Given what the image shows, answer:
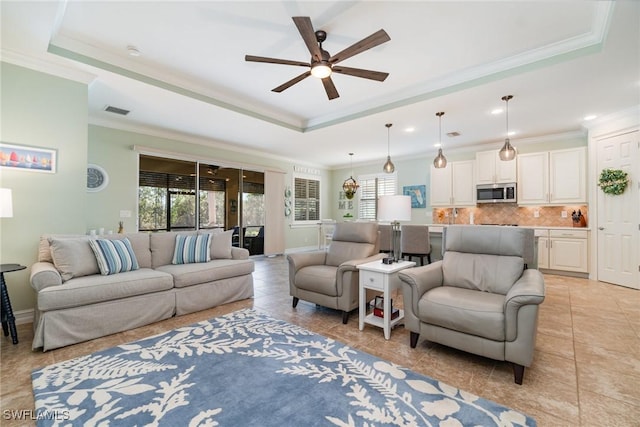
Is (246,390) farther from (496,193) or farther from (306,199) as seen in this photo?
(306,199)

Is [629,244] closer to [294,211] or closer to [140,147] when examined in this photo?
[294,211]

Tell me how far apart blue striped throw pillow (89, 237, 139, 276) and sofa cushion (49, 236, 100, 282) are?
0.06 metres

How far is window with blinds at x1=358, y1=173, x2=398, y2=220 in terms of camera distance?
8016 mm

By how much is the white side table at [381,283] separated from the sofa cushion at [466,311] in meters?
0.34

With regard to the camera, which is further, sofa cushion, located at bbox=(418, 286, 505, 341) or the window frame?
the window frame

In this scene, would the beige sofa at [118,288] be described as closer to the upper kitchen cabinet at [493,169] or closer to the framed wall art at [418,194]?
the framed wall art at [418,194]

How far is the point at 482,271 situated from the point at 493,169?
4185 mm

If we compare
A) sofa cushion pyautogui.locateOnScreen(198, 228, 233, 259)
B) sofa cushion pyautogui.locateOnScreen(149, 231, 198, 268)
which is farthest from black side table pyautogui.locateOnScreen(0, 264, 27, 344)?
sofa cushion pyautogui.locateOnScreen(198, 228, 233, 259)

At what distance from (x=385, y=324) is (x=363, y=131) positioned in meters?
3.79

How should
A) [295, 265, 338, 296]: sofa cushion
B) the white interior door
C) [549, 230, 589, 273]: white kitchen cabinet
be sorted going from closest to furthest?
[295, 265, 338, 296]: sofa cushion
the white interior door
[549, 230, 589, 273]: white kitchen cabinet

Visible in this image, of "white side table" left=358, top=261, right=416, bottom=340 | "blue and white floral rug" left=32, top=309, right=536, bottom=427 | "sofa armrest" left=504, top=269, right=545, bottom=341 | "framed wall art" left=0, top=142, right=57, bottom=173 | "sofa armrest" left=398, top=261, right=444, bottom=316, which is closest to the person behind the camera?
"blue and white floral rug" left=32, top=309, right=536, bottom=427

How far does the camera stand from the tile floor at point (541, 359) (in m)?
1.67

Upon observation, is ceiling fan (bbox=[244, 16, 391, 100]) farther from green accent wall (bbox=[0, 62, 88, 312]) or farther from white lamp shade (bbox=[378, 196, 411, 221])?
green accent wall (bbox=[0, 62, 88, 312])

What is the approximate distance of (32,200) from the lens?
2971mm
